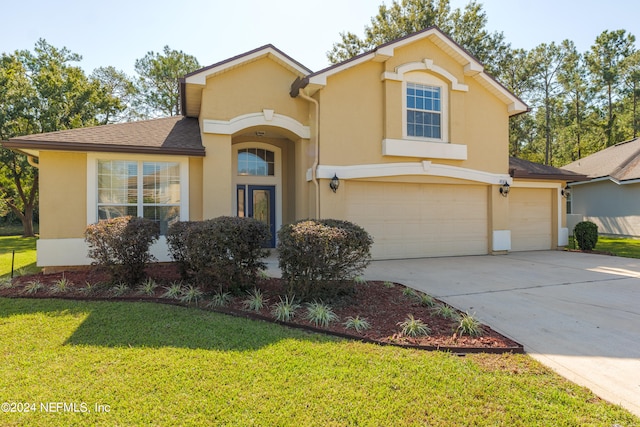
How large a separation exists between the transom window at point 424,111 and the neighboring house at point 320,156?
4cm

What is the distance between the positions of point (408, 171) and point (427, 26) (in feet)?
60.7

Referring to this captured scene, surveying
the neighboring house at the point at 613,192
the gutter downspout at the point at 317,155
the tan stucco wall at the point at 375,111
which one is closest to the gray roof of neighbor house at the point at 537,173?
the tan stucco wall at the point at 375,111

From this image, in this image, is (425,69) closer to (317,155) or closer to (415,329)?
(317,155)

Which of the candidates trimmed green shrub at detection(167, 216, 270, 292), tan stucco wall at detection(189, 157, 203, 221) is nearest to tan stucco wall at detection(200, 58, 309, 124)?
tan stucco wall at detection(189, 157, 203, 221)

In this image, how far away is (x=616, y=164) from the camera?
20.3 m

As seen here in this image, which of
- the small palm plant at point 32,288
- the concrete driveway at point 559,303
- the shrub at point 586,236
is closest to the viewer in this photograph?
the concrete driveway at point 559,303

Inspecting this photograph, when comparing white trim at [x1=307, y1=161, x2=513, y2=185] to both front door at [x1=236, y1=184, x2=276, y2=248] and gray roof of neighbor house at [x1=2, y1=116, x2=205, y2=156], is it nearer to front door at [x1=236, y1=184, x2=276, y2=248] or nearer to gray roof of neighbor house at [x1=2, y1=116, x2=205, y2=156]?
front door at [x1=236, y1=184, x2=276, y2=248]

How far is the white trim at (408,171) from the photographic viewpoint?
1016 cm

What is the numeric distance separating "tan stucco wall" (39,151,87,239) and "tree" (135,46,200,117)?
2492 cm

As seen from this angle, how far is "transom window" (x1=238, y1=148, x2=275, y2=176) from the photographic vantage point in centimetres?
1237

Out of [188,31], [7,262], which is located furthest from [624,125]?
[7,262]

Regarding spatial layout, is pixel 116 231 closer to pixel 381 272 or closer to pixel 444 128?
pixel 381 272

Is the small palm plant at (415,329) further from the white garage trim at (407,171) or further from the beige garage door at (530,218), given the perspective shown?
the beige garage door at (530,218)

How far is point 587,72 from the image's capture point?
31.1 metres
